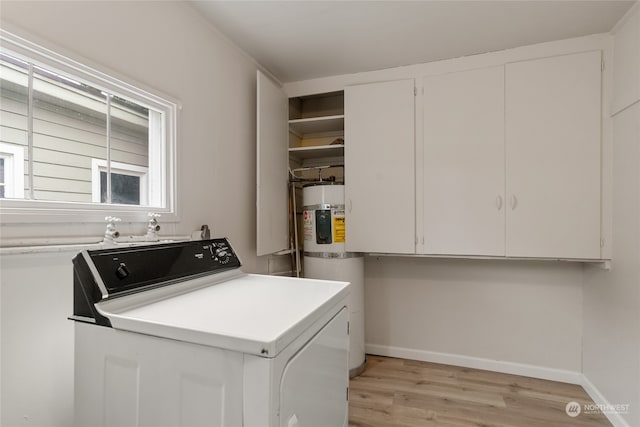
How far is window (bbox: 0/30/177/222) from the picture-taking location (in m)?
1.14

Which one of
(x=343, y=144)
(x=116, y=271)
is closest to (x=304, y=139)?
(x=343, y=144)

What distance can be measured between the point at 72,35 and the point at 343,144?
1871mm

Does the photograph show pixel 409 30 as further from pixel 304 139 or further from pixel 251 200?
pixel 251 200

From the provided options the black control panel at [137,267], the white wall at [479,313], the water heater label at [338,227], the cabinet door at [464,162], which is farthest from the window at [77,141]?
the white wall at [479,313]

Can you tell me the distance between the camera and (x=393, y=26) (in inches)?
79.4

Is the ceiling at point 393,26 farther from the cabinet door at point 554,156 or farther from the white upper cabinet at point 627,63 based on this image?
the cabinet door at point 554,156

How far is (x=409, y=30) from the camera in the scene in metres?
2.06

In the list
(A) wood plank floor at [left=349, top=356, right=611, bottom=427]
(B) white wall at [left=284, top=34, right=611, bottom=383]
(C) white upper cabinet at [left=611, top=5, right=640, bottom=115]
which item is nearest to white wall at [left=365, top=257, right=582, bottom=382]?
(B) white wall at [left=284, top=34, right=611, bottom=383]

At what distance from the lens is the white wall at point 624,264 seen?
175 centimetres

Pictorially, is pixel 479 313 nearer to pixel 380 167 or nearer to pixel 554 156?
pixel 554 156

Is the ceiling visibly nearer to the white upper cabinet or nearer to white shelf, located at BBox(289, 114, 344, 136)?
the white upper cabinet

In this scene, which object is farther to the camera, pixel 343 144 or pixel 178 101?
pixel 343 144

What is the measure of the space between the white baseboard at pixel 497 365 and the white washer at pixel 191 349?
5.48ft

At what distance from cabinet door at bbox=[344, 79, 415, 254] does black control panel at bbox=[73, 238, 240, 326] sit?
4.15ft
